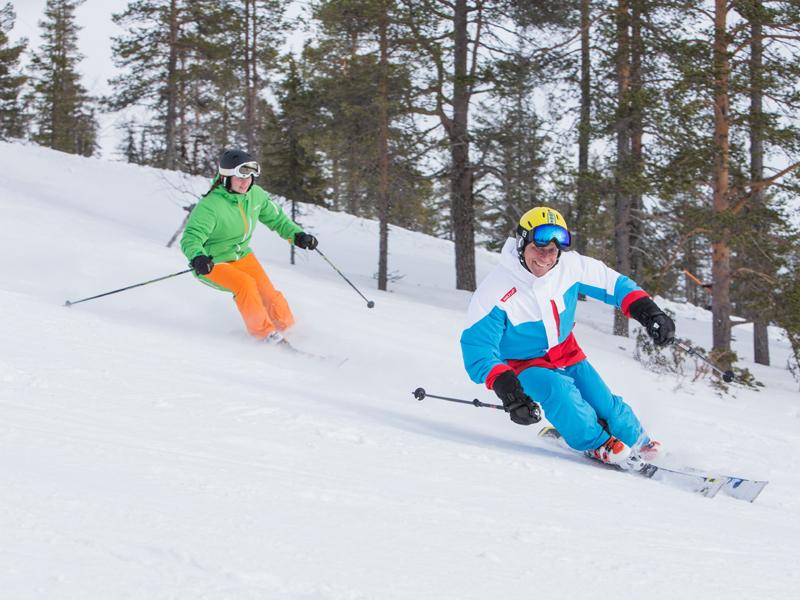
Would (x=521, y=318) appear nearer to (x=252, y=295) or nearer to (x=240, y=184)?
(x=252, y=295)

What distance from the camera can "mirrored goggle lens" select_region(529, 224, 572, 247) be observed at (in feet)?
15.6

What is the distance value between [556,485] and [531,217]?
178 cm

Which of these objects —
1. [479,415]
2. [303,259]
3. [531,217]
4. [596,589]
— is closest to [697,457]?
[479,415]

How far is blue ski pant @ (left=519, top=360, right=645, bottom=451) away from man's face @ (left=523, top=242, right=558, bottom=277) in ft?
2.01

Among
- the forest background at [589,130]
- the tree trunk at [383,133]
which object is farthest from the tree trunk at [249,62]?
the tree trunk at [383,133]

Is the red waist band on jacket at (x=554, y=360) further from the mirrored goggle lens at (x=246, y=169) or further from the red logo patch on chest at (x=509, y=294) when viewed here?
the mirrored goggle lens at (x=246, y=169)

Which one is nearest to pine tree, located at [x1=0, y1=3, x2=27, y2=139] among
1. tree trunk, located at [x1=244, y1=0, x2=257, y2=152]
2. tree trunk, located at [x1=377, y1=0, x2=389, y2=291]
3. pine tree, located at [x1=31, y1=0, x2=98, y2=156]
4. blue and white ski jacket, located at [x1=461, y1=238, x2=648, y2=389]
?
pine tree, located at [x1=31, y1=0, x2=98, y2=156]

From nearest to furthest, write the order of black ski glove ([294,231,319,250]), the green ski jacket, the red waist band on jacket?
the red waist band on jacket, the green ski jacket, black ski glove ([294,231,319,250])

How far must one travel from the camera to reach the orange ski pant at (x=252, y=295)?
24.1 ft

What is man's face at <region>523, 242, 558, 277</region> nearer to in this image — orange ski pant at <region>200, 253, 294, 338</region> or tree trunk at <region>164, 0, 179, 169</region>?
orange ski pant at <region>200, 253, 294, 338</region>

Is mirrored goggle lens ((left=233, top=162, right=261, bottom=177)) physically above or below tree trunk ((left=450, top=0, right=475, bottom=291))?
below

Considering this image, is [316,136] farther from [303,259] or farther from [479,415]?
[479,415]

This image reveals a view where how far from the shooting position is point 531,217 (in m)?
4.81

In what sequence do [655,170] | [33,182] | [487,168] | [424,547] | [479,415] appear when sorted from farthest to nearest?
[33,182] < [487,168] < [655,170] < [479,415] < [424,547]
